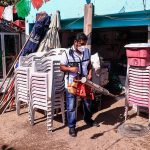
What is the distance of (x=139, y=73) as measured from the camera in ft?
21.1

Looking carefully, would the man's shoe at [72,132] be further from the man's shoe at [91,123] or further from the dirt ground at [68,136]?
the man's shoe at [91,123]

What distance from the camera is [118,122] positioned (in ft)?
23.0

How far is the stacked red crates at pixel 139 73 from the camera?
247 inches

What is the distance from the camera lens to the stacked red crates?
628 cm

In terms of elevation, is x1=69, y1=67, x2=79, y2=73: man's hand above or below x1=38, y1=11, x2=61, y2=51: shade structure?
below

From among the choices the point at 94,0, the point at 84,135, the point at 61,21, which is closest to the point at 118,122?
the point at 84,135

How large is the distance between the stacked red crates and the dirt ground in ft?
2.17

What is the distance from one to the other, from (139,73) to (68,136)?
2002mm

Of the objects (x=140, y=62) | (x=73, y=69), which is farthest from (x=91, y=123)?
(x=140, y=62)

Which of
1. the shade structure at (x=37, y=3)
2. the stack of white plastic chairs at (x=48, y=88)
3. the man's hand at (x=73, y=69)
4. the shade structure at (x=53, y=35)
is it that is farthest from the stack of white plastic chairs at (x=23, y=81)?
the shade structure at (x=37, y=3)

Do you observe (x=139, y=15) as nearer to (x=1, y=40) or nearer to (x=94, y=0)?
(x=94, y=0)

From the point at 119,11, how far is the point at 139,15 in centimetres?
64

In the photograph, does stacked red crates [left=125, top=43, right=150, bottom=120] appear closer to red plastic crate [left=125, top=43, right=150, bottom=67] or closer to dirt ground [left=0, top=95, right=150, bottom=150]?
red plastic crate [left=125, top=43, right=150, bottom=67]

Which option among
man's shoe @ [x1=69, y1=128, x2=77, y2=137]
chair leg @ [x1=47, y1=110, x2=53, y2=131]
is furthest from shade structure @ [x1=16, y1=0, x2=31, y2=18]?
man's shoe @ [x1=69, y1=128, x2=77, y2=137]
